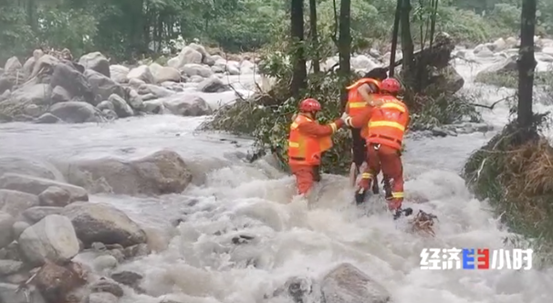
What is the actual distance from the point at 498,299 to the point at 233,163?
1660mm

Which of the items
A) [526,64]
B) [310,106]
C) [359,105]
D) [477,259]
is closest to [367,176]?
[359,105]

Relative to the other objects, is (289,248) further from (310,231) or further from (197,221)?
(197,221)

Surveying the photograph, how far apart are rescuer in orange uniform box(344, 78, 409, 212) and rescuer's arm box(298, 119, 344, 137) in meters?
0.17

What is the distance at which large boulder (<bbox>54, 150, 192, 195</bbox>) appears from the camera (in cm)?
316

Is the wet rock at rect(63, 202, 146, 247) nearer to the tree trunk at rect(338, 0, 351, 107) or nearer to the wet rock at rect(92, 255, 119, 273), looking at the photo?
the wet rock at rect(92, 255, 119, 273)

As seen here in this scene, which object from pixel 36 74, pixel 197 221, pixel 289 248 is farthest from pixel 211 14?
pixel 289 248

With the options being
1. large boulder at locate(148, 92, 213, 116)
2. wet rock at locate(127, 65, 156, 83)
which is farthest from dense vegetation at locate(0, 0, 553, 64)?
large boulder at locate(148, 92, 213, 116)

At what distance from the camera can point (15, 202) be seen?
8.14ft

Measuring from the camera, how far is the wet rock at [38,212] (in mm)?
2435

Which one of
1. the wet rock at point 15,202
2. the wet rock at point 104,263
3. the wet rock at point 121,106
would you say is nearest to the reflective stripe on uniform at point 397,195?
the wet rock at point 104,263

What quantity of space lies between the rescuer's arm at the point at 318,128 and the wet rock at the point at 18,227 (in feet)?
4.45

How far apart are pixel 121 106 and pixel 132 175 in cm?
139

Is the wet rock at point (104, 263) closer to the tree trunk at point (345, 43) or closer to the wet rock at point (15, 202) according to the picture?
the wet rock at point (15, 202)

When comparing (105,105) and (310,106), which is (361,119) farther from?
(105,105)
